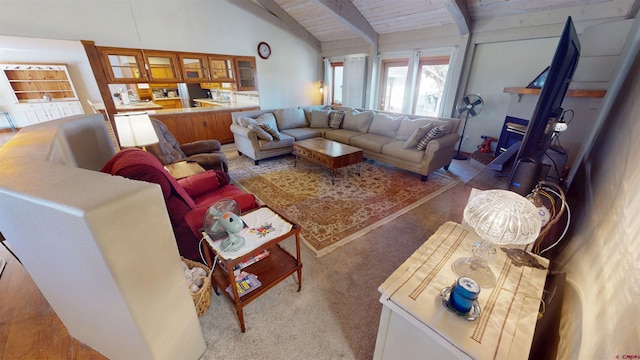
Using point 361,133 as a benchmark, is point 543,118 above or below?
above

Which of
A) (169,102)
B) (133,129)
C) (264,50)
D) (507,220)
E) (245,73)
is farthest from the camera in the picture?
(169,102)

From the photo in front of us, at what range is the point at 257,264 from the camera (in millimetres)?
1559

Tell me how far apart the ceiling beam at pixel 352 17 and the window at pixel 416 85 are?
26.2 inches

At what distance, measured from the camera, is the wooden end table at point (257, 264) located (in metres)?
1.18

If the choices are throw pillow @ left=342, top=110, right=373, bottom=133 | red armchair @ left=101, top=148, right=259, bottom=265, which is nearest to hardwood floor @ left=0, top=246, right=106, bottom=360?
red armchair @ left=101, top=148, right=259, bottom=265

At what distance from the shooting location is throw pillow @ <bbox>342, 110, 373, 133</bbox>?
4512mm

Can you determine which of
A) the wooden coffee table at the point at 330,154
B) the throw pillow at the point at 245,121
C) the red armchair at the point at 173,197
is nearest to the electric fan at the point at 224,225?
the red armchair at the point at 173,197

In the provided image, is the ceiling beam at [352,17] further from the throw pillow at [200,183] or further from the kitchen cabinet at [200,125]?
the throw pillow at [200,183]

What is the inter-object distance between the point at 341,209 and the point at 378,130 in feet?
7.50

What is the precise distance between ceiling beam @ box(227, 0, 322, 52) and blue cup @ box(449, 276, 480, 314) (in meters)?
6.07

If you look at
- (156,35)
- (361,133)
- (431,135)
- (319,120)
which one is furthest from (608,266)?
(156,35)

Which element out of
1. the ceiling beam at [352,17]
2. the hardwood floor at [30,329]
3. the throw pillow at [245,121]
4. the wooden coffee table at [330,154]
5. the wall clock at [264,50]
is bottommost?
the hardwood floor at [30,329]

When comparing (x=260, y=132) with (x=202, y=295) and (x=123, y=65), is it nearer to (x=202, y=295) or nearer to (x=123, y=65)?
(x=123, y=65)

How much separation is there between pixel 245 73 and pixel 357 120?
113 inches
